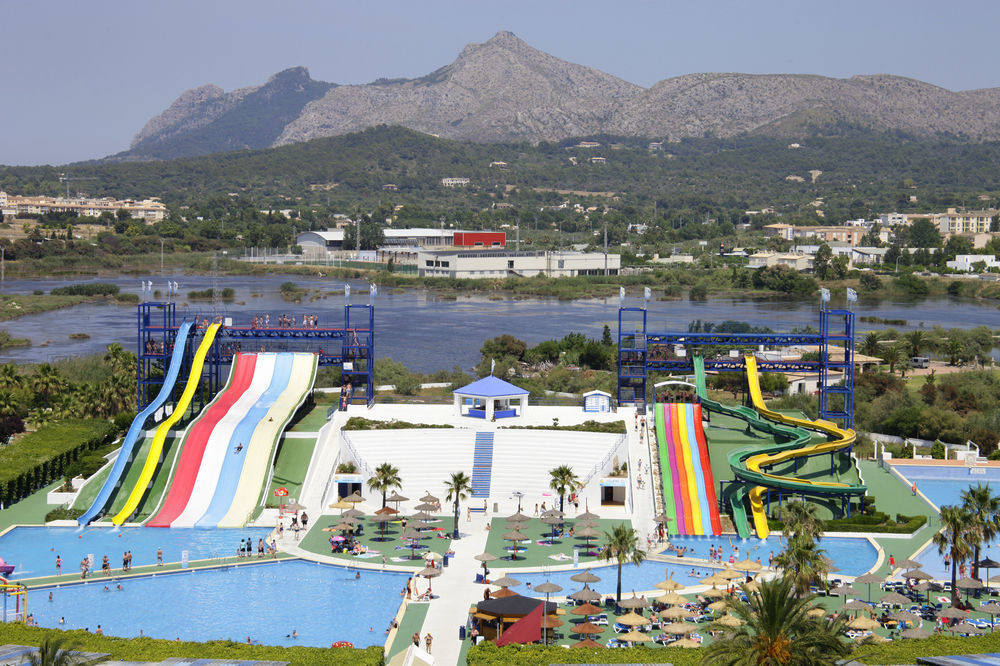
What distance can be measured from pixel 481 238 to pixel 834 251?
54660 mm

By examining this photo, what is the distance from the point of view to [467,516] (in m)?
44.8

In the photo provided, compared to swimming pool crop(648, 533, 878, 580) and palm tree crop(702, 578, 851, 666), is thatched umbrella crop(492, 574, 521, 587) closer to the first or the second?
swimming pool crop(648, 533, 878, 580)

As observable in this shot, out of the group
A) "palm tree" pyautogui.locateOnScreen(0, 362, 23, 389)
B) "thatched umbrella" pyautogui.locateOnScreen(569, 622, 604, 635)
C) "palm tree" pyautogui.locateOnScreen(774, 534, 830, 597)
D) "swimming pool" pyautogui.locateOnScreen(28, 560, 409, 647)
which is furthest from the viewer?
"palm tree" pyautogui.locateOnScreen(0, 362, 23, 389)

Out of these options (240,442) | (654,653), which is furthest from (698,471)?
(654,653)

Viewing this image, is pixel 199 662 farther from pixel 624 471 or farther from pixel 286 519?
pixel 624 471

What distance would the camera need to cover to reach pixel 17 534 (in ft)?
139

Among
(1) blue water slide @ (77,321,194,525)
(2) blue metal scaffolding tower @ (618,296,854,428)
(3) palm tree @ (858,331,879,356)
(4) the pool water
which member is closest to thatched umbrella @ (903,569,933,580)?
(4) the pool water

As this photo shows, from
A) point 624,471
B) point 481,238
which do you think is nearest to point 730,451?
point 624,471

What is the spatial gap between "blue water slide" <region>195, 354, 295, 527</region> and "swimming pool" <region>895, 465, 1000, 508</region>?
26.7 meters

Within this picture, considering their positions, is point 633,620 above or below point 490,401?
below

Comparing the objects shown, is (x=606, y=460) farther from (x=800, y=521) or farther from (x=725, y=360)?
(x=800, y=521)

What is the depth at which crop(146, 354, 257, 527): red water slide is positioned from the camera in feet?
147

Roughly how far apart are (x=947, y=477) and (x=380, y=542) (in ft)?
81.2

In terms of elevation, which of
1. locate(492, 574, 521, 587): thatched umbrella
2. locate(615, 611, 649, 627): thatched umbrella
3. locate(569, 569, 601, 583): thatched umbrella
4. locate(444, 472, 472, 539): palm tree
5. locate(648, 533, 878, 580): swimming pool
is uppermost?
locate(444, 472, 472, 539): palm tree
